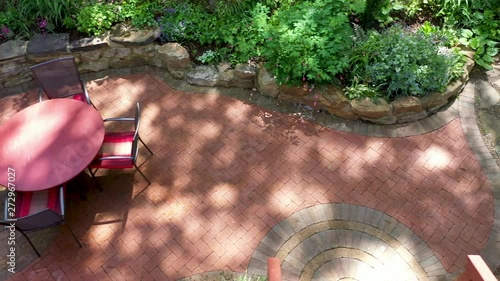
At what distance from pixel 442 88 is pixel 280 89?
2.20 m

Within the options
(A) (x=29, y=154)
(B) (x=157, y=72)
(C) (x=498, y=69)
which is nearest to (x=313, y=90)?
(B) (x=157, y=72)

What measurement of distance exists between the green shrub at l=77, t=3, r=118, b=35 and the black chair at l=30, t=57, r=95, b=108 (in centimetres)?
124

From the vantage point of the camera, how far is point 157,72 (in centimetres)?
630

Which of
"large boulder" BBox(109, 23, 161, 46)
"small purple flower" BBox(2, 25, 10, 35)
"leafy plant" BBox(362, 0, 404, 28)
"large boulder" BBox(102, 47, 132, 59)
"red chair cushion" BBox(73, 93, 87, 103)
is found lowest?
"red chair cushion" BBox(73, 93, 87, 103)

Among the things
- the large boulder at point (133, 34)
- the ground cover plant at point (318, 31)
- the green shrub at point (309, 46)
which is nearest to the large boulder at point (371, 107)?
the ground cover plant at point (318, 31)

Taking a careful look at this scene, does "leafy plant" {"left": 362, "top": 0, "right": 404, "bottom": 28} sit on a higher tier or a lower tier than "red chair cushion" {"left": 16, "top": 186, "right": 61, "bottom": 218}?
higher

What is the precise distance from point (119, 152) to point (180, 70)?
180 centimetres

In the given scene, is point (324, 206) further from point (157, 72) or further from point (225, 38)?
point (157, 72)

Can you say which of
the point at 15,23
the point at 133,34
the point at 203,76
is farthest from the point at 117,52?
the point at 15,23

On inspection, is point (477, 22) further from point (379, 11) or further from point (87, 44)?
point (87, 44)

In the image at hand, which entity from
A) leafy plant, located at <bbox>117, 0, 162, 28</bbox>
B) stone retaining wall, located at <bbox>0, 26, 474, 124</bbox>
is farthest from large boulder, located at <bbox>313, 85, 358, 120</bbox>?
leafy plant, located at <bbox>117, 0, 162, 28</bbox>

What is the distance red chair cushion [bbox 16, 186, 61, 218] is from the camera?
438 cm

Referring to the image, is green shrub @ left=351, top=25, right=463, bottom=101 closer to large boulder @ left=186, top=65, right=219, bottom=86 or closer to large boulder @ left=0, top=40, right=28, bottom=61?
large boulder @ left=186, top=65, right=219, bottom=86

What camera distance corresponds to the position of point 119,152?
4824mm
